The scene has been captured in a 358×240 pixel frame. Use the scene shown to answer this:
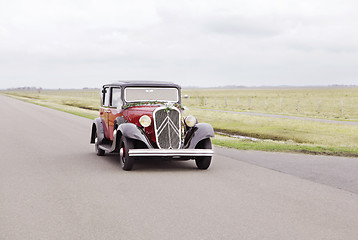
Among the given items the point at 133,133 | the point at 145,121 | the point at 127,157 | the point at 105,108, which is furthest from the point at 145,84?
the point at 127,157

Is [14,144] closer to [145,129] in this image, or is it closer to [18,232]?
[145,129]

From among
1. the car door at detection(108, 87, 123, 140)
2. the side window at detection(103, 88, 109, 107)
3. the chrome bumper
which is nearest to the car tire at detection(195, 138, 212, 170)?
the chrome bumper

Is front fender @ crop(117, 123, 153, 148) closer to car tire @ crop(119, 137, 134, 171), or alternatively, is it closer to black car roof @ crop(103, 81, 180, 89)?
car tire @ crop(119, 137, 134, 171)

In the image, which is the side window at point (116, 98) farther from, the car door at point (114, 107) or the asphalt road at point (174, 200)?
the asphalt road at point (174, 200)

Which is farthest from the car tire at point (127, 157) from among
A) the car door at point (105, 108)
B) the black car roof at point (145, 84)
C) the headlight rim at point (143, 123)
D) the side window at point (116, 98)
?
the car door at point (105, 108)

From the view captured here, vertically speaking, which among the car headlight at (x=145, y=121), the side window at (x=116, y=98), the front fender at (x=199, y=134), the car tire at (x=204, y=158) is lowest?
the car tire at (x=204, y=158)

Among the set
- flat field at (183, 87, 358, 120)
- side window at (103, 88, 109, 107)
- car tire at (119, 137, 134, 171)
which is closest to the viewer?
car tire at (119, 137, 134, 171)

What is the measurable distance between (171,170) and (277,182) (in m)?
2.36

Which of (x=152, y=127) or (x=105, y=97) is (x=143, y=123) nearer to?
(x=152, y=127)

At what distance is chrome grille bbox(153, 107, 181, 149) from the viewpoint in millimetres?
9758

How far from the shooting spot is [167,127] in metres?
9.82

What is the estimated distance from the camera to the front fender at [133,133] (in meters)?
9.43

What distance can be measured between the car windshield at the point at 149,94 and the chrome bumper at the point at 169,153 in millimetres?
1988

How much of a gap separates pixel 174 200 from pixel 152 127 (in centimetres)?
319
